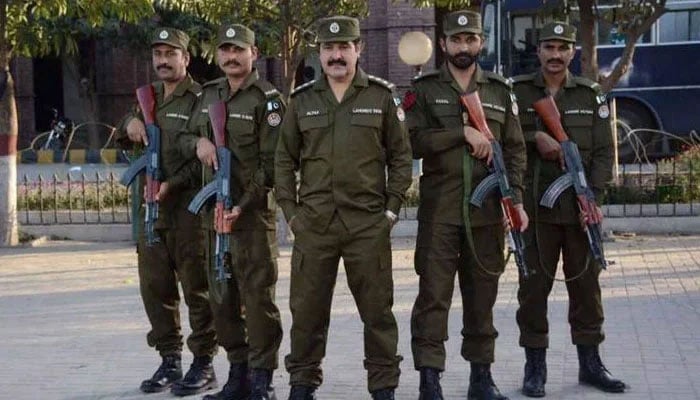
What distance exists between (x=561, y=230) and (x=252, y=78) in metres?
1.93

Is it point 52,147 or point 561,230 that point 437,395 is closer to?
point 561,230

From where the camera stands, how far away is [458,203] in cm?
607

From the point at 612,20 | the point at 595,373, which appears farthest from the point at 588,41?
the point at 595,373

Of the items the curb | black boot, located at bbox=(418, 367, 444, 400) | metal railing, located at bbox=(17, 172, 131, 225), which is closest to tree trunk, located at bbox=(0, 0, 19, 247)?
the curb

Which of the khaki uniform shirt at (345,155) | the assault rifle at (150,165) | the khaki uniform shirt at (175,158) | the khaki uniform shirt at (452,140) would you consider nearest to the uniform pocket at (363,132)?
the khaki uniform shirt at (345,155)

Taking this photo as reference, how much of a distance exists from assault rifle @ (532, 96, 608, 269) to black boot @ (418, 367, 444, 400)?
113cm

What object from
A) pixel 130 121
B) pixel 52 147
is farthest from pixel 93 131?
pixel 130 121

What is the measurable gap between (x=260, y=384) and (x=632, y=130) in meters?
13.3

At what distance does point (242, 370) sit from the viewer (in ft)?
21.1

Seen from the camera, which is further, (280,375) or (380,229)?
(280,375)

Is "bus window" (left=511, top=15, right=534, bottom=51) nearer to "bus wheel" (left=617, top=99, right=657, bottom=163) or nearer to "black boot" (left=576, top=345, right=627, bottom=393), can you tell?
"bus wheel" (left=617, top=99, right=657, bottom=163)

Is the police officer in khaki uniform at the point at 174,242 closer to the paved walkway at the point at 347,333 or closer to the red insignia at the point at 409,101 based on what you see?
the paved walkway at the point at 347,333

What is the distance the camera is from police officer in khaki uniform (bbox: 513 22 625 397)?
6.46 m

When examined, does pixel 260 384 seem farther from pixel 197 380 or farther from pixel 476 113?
pixel 476 113
